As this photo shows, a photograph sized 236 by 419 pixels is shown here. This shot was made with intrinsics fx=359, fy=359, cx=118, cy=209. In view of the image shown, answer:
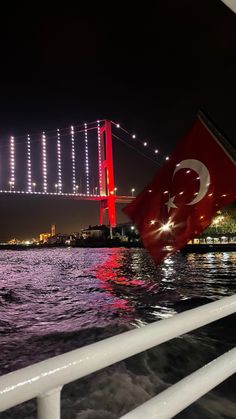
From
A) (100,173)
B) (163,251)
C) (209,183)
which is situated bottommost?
(163,251)

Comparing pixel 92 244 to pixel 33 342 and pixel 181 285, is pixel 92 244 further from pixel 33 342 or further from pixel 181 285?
pixel 33 342

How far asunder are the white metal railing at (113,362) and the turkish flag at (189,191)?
96 cm

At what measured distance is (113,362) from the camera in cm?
75

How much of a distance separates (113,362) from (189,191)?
55.7 inches

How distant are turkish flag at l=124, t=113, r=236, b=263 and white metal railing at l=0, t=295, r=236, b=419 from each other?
3.16ft

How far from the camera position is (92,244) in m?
65.1

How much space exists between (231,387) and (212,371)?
2.22 metres

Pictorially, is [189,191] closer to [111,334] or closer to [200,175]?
[200,175]

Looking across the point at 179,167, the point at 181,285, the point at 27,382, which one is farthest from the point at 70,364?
the point at 181,285

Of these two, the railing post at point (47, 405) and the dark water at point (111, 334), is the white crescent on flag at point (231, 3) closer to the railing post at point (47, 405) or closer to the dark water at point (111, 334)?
the railing post at point (47, 405)

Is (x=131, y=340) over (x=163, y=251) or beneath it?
beneath

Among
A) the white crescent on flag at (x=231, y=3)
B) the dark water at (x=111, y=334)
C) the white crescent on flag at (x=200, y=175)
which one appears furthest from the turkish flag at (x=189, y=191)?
the dark water at (x=111, y=334)

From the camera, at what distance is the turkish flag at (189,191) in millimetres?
1889

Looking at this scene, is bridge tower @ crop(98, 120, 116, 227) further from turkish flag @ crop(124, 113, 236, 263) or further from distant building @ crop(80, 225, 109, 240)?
turkish flag @ crop(124, 113, 236, 263)
